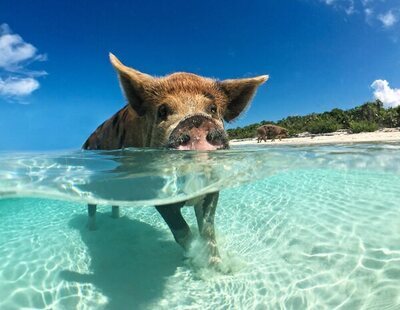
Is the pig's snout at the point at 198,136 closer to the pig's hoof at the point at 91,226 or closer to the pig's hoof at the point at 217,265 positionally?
the pig's hoof at the point at 217,265

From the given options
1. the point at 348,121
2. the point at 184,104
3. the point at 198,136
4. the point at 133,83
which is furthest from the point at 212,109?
the point at 348,121

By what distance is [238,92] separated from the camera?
5.79 metres

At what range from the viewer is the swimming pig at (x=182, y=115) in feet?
13.7

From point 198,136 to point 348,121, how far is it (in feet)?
134

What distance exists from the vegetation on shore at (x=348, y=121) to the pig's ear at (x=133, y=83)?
25370 millimetres

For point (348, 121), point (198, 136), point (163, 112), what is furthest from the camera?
point (348, 121)

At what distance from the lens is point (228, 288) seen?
168 inches

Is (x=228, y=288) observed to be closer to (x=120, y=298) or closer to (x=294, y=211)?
(x=120, y=298)

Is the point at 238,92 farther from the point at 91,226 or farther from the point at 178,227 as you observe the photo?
the point at 91,226

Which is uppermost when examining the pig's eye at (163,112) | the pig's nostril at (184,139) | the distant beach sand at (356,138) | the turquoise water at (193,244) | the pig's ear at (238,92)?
the pig's ear at (238,92)

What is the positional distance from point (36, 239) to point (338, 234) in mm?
5118

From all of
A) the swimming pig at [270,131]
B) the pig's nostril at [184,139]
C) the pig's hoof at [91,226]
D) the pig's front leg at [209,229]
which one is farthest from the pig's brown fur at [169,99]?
the swimming pig at [270,131]

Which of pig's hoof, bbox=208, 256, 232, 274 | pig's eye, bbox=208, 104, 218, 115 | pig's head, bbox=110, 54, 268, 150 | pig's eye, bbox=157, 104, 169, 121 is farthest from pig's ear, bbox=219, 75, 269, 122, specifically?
pig's hoof, bbox=208, 256, 232, 274

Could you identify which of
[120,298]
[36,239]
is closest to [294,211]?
[120,298]
